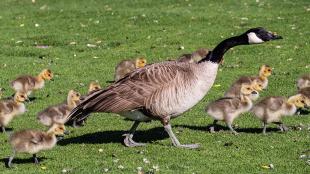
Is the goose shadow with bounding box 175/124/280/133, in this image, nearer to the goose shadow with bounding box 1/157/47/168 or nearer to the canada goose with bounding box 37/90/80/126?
the canada goose with bounding box 37/90/80/126

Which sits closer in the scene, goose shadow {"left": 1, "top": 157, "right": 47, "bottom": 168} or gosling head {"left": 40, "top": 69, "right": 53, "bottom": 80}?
goose shadow {"left": 1, "top": 157, "right": 47, "bottom": 168}

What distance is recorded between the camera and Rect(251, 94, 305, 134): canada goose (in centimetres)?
1273

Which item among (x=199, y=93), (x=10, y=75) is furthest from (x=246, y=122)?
(x=10, y=75)

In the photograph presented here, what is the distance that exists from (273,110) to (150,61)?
8306mm

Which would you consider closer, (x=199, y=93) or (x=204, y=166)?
(x=204, y=166)

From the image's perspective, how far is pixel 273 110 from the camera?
12734 mm

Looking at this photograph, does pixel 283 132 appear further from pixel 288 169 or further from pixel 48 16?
pixel 48 16

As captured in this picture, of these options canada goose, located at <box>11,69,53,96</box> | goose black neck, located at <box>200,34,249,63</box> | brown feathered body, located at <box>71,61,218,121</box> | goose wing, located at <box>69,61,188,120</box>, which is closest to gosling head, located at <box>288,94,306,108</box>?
goose black neck, located at <box>200,34,249,63</box>

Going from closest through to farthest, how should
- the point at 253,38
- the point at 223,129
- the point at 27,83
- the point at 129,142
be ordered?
the point at 253,38 < the point at 129,142 < the point at 223,129 < the point at 27,83

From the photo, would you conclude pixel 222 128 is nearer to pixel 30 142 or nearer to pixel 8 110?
pixel 8 110

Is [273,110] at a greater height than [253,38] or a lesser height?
lesser

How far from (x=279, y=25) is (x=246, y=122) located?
11146 millimetres

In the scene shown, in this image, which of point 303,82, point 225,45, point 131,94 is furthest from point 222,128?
point 303,82

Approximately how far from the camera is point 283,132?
1282 cm
